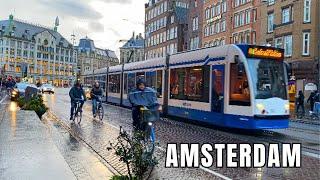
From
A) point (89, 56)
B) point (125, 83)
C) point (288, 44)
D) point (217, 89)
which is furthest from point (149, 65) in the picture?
point (89, 56)

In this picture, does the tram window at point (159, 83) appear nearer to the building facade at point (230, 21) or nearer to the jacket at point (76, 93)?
the jacket at point (76, 93)

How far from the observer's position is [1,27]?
13975 cm

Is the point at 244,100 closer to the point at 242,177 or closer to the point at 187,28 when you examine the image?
the point at 242,177

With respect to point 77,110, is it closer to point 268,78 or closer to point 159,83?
point 159,83

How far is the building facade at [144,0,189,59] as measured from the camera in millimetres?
80875

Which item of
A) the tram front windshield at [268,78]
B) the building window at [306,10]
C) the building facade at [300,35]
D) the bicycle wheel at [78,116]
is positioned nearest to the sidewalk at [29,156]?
the bicycle wheel at [78,116]

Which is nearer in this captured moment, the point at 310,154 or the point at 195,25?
the point at 310,154

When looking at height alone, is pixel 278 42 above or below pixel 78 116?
above

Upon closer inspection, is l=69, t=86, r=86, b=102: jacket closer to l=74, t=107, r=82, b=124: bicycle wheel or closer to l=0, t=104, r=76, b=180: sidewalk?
l=74, t=107, r=82, b=124: bicycle wheel

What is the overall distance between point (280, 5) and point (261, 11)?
4.59m

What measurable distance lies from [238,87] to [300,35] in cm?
2879

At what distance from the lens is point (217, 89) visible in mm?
16844

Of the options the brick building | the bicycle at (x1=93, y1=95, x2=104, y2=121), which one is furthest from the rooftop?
the bicycle at (x1=93, y1=95, x2=104, y2=121)

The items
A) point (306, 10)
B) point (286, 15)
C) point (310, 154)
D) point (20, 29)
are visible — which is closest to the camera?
point (310, 154)
